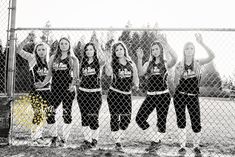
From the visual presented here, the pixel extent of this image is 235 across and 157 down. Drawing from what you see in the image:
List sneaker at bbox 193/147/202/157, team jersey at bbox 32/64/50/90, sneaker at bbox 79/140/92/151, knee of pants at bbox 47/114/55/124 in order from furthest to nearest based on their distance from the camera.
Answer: team jersey at bbox 32/64/50/90 → knee of pants at bbox 47/114/55/124 → sneaker at bbox 79/140/92/151 → sneaker at bbox 193/147/202/157

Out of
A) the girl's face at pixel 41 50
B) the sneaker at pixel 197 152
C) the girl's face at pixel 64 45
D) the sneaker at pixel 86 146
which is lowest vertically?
the sneaker at pixel 86 146

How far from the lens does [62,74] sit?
5.02 m

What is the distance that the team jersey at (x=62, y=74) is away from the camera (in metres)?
5.00

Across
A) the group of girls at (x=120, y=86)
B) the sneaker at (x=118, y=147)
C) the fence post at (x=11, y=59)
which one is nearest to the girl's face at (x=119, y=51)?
the group of girls at (x=120, y=86)

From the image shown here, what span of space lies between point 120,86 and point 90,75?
565 millimetres

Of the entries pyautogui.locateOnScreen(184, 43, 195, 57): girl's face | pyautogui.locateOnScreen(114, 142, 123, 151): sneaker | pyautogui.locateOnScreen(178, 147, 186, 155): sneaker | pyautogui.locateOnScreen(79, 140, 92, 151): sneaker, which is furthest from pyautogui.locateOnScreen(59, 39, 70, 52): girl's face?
pyautogui.locateOnScreen(178, 147, 186, 155): sneaker

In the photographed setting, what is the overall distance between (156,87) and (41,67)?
2.22m

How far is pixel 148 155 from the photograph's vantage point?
4465mm

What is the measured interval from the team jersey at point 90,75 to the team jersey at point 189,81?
4.79 ft

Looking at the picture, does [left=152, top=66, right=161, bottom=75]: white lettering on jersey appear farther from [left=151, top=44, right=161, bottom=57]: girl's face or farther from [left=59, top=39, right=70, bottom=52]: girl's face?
[left=59, top=39, right=70, bottom=52]: girl's face

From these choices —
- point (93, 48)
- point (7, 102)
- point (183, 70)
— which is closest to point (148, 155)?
point (183, 70)

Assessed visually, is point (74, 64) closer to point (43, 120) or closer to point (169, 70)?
point (43, 120)

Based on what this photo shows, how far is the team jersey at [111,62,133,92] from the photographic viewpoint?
4.88 meters

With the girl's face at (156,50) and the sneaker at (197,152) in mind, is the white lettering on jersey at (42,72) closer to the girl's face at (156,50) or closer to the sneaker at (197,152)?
the girl's face at (156,50)
